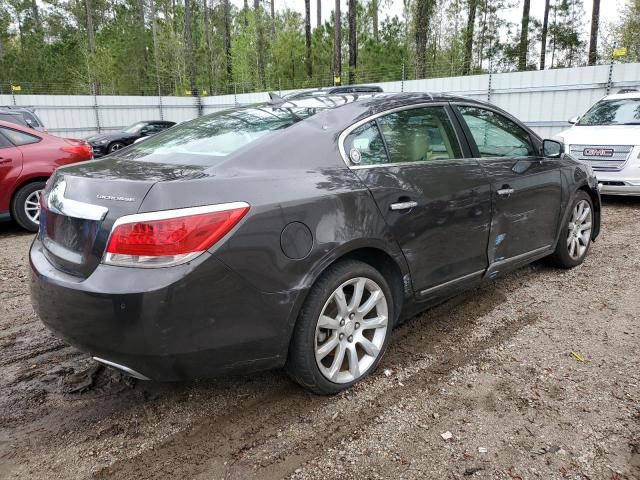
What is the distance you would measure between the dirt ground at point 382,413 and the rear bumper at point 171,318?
40 centimetres

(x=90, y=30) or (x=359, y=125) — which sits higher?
(x=90, y=30)

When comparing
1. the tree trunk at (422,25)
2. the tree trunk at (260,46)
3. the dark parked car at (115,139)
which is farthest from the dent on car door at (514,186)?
the tree trunk at (260,46)

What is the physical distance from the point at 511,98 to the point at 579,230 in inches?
440

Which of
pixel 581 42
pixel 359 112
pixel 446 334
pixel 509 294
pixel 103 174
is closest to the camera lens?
pixel 103 174

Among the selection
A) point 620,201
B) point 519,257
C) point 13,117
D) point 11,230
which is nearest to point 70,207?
point 519,257

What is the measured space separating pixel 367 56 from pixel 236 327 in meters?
25.8

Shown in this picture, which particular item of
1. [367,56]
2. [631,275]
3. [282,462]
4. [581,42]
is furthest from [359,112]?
[581,42]

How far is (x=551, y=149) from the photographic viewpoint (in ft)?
13.6

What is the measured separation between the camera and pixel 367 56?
25984 mm

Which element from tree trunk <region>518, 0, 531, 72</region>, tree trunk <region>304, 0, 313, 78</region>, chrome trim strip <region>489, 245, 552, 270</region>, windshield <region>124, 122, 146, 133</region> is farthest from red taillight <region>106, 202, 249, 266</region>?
tree trunk <region>518, 0, 531, 72</region>

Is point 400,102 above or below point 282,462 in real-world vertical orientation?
above

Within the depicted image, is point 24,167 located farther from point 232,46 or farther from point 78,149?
point 232,46

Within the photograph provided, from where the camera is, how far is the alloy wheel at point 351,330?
2.57 meters

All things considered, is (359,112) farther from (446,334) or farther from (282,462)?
(282,462)
